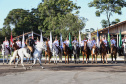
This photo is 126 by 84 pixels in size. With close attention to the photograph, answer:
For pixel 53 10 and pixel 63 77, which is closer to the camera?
pixel 63 77

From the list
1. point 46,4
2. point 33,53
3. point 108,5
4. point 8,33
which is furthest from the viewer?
point 8,33

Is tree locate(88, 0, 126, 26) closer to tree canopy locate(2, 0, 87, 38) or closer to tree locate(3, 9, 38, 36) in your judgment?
tree canopy locate(2, 0, 87, 38)

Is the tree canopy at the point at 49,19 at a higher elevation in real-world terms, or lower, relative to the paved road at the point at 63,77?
higher

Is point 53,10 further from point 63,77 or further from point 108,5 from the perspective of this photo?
point 63,77

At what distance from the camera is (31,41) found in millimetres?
18766

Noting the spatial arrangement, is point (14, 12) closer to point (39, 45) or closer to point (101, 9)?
point (101, 9)

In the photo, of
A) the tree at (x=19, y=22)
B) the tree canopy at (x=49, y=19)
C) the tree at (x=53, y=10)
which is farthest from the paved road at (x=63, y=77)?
the tree at (x=19, y=22)

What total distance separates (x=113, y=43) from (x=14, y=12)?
58.4 meters

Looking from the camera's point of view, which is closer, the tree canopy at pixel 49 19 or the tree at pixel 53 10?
the tree canopy at pixel 49 19

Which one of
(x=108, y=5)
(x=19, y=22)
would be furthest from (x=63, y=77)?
(x=19, y=22)

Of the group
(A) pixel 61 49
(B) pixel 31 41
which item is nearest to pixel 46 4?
(A) pixel 61 49

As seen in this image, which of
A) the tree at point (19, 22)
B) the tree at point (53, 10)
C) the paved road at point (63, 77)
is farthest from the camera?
the tree at point (19, 22)

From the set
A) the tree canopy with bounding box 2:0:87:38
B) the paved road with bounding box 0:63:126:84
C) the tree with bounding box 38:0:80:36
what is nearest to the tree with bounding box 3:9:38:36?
the tree canopy with bounding box 2:0:87:38

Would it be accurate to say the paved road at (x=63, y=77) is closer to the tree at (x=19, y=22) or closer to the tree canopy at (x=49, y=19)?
the tree canopy at (x=49, y=19)
